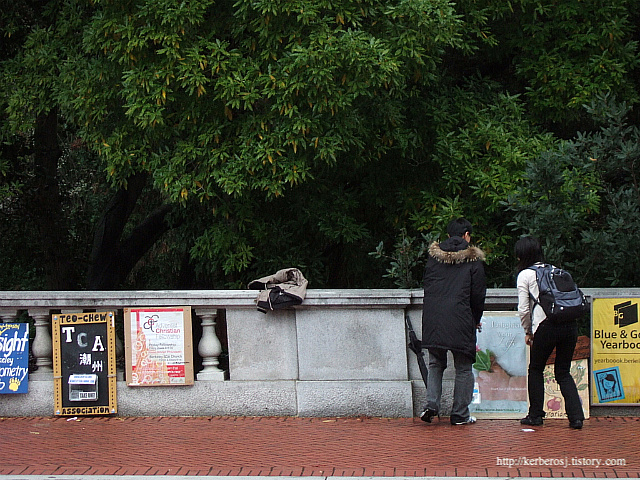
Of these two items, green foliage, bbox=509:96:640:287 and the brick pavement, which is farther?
green foliage, bbox=509:96:640:287

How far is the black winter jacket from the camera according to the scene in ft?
23.8

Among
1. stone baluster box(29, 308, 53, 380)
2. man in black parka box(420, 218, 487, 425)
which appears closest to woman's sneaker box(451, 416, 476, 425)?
man in black parka box(420, 218, 487, 425)

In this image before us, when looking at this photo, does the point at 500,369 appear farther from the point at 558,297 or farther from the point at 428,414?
the point at 558,297

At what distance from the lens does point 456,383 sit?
747cm

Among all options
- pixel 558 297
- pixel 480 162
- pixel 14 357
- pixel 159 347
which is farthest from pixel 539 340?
pixel 14 357

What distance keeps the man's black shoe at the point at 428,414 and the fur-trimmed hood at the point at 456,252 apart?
4.23ft

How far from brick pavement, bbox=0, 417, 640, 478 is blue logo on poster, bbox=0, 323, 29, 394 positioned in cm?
34

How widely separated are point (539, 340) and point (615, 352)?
3.56 ft

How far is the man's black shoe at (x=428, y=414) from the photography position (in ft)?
24.4

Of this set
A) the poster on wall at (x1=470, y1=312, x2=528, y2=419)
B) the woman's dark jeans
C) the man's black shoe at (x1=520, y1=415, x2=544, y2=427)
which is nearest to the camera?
the woman's dark jeans

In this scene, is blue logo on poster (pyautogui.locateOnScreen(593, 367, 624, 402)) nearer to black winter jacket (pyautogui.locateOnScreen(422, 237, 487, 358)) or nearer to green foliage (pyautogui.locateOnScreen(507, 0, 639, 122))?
black winter jacket (pyautogui.locateOnScreen(422, 237, 487, 358))

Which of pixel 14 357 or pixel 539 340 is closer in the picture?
pixel 539 340

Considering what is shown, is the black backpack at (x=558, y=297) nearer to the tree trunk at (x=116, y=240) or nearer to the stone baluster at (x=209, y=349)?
the stone baluster at (x=209, y=349)

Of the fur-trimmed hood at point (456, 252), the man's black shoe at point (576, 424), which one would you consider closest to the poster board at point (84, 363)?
the fur-trimmed hood at point (456, 252)
